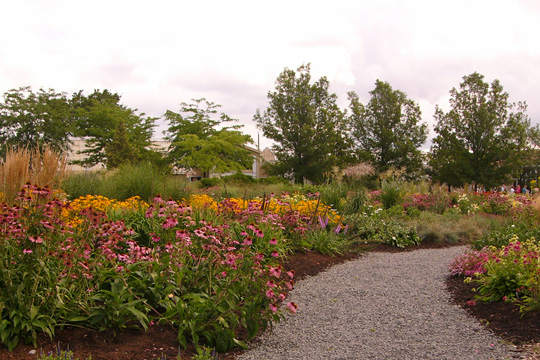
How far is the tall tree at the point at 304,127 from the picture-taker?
28.6 meters

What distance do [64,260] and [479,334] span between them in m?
3.32

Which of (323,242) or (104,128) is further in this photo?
(104,128)

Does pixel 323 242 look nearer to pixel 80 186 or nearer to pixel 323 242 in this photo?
pixel 323 242

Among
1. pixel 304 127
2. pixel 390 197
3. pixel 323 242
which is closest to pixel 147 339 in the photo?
pixel 323 242

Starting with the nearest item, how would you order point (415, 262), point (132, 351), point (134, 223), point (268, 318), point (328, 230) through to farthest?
point (132, 351) < point (268, 318) < point (134, 223) < point (415, 262) < point (328, 230)

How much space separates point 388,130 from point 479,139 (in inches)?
223

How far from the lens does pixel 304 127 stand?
28.4m

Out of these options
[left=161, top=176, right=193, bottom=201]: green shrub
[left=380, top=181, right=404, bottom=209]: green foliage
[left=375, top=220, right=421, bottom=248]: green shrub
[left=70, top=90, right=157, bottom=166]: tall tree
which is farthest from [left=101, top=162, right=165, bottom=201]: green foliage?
[left=70, top=90, right=157, bottom=166]: tall tree

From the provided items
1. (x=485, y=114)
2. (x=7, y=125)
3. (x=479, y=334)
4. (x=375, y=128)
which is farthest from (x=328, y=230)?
(x=7, y=125)

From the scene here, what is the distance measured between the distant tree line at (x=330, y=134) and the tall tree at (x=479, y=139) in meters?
0.05

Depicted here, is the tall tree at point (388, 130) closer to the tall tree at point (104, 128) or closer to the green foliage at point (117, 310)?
the tall tree at point (104, 128)

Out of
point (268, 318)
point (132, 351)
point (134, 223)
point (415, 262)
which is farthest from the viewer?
point (415, 262)

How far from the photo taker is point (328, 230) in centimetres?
836

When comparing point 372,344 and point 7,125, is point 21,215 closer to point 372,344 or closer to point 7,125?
point 372,344
